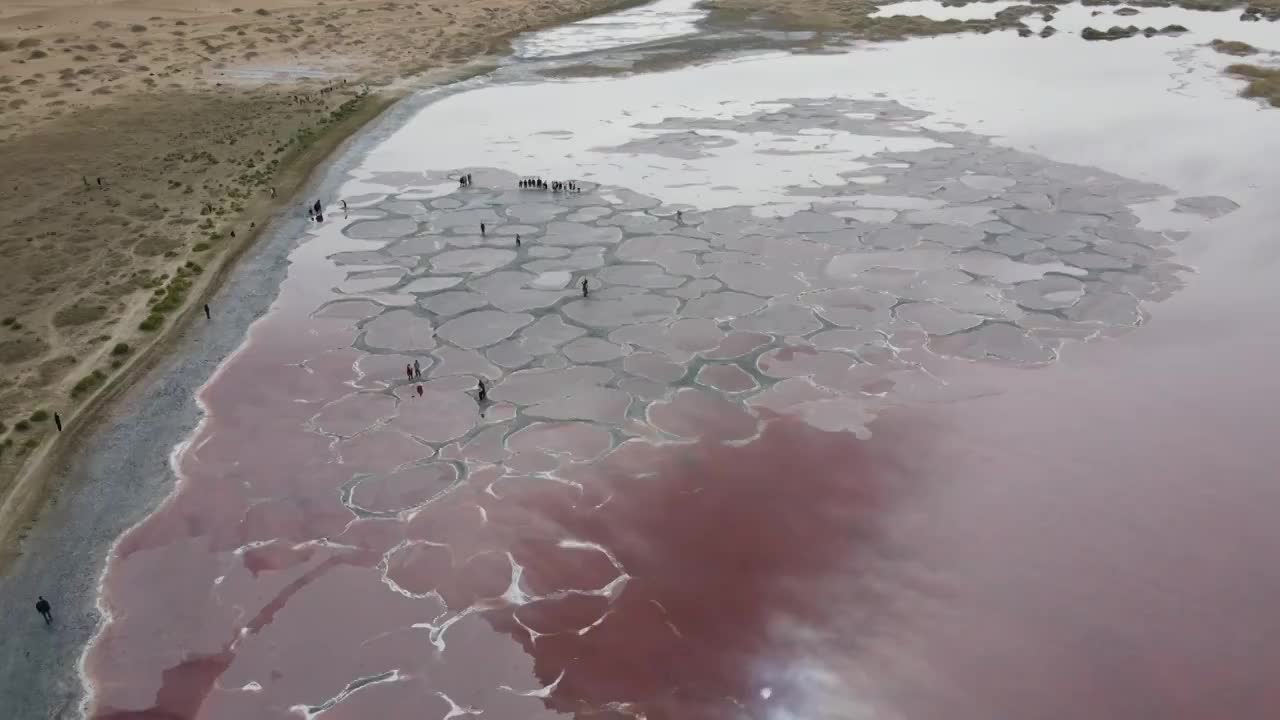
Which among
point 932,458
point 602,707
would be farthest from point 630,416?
point 602,707

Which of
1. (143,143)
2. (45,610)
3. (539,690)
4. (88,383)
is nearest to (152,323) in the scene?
(88,383)

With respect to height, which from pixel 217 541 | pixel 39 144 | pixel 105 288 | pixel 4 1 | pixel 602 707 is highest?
pixel 4 1

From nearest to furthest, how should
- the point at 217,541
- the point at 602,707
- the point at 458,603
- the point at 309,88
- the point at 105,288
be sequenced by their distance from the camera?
the point at 602,707 < the point at 458,603 < the point at 217,541 < the point at 105,288 < the point at 309,88

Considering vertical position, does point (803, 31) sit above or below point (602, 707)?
above

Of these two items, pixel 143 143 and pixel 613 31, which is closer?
pixel 143 143

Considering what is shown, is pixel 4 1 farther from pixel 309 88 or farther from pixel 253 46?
pixel 309 88

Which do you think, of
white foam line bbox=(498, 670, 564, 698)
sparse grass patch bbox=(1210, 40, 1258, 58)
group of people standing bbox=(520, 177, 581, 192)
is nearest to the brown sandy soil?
group of people standing bbox=(520, 177, 581, 192)

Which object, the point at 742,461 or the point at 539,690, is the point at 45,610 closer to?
the point at 539,690
